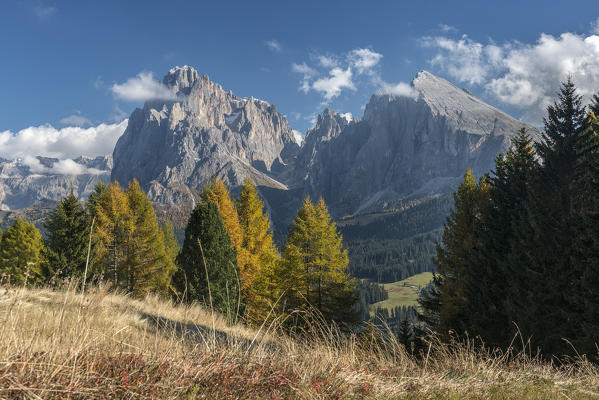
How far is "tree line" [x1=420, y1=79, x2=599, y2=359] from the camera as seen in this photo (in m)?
12.3

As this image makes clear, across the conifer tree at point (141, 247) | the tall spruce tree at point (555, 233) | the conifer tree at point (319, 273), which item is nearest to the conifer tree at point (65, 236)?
→ the conifer tree at point (141, 247)

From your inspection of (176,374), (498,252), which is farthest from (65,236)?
(498,252)

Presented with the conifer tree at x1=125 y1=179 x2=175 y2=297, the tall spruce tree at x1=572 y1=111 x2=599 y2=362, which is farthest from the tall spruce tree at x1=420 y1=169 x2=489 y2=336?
the conifer tree at x1=125 y1=179 x2=175 y2=297

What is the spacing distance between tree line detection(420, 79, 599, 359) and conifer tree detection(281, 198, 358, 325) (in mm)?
6071

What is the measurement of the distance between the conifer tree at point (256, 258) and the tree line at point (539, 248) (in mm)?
10716

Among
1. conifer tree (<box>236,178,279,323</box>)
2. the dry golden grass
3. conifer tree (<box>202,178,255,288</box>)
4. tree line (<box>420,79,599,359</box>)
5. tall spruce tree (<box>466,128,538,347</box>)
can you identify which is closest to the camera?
the dry golden grass

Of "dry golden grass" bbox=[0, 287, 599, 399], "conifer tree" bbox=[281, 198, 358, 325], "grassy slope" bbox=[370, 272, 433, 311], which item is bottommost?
"grassy slope" bbox=[370, 272, 433, 311]

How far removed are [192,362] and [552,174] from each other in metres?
18.3

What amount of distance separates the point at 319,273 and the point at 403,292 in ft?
539

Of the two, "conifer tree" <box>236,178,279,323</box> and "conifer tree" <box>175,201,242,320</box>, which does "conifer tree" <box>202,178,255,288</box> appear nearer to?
"conifer tree" <box>236,178,279,323</box>

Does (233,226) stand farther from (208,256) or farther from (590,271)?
(590,271)

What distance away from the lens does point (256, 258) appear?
2184 cm

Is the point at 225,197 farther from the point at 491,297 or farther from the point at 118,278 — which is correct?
the point at 491,297

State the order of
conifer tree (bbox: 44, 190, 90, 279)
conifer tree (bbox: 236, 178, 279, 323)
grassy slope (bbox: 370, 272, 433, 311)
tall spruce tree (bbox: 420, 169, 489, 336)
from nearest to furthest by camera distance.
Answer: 1. tall spruce tree (bbox: 420, 169, 489, 336)
2. conifer tree (bbox: 44, 190, 90, 279)
3. conifer tree (bbox: 236, 178, 279, 323)
4. grassy slope (bbox: 370, 272, 433, 311)
